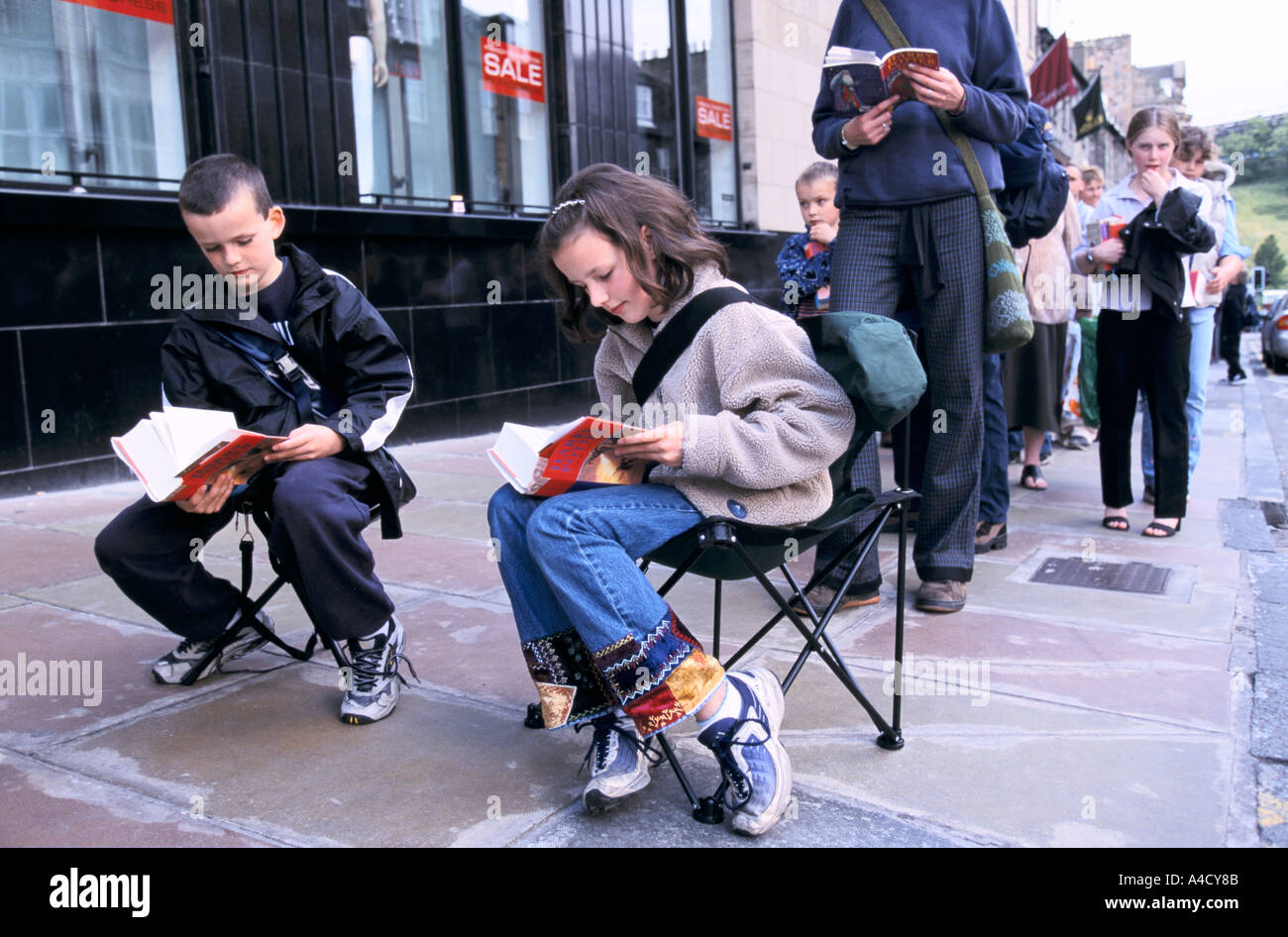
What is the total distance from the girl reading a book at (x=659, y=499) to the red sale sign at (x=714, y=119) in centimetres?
927

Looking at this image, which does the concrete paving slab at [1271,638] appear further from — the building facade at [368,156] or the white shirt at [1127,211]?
the building facade at [368,156]

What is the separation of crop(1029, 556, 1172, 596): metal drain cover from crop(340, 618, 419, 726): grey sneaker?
2613 mm

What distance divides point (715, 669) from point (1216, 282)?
424cm

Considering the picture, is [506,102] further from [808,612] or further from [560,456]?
[560,456]

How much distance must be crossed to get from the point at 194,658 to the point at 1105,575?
3.36 m

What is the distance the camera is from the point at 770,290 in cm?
1195

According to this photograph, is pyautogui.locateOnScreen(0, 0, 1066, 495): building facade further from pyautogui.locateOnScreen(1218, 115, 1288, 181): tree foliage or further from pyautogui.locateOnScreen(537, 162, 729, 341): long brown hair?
pyautogui.locateOnScreen(1218, 115, 1288, 181): tree foliage

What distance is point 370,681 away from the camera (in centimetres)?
291

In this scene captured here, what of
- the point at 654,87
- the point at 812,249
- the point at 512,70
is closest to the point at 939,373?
the point at 812,249

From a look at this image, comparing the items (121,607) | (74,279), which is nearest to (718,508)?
(121,607)

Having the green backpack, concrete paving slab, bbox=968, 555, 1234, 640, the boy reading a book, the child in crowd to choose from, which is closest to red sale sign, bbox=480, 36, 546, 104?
the child in crowd

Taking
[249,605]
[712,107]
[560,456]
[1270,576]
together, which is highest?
[712,107]
